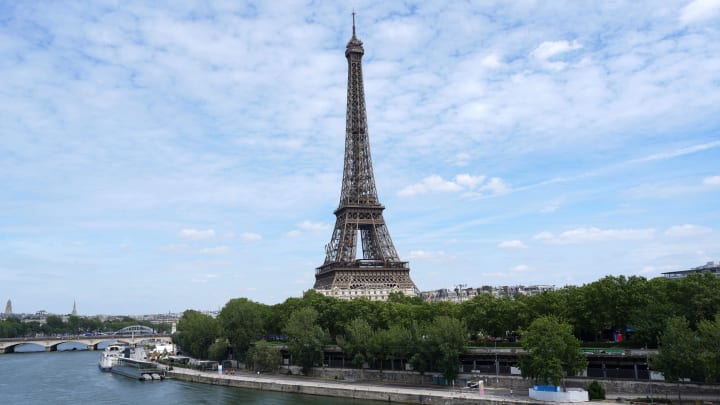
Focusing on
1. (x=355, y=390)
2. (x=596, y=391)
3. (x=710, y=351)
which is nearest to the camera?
(x=710, y=351)

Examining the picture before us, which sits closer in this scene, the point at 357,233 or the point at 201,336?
the point at 201,336

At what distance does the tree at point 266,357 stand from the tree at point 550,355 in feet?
95.0

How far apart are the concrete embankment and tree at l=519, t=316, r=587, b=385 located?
2.17 m

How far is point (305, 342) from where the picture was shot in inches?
2328

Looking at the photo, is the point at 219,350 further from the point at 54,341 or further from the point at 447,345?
the point at 54,341

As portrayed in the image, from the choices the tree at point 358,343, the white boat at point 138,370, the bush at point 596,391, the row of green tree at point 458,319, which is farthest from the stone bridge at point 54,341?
the bush at point 596,391

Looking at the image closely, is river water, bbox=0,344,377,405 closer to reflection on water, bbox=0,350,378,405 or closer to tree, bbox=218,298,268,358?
reflection on water, bbox=0,350,378,405

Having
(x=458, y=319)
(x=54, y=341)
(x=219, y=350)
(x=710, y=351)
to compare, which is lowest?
(x=54, y=341)

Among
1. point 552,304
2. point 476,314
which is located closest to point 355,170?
point 476,314

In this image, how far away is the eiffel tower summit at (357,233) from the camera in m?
86.1

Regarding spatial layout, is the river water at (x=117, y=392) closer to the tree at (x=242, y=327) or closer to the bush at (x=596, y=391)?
the tree at (x=242, y=327)

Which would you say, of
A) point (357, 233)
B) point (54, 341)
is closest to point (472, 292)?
point (357, 233)

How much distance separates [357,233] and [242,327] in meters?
26.4

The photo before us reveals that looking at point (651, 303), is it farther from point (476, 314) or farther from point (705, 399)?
point (476, 314)
